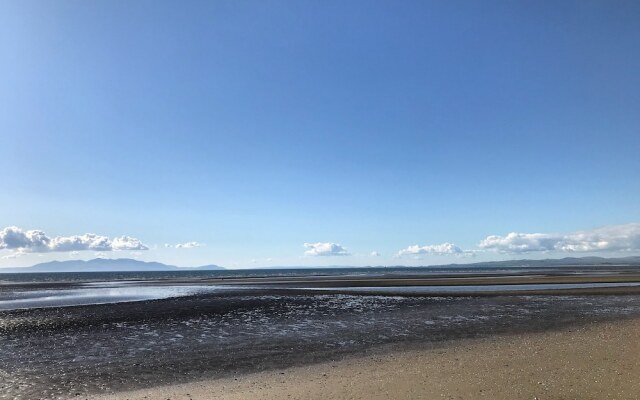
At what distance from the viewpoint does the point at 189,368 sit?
15.7 meters

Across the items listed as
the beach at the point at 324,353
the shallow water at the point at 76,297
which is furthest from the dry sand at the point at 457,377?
the shallow water at the point at 76,297

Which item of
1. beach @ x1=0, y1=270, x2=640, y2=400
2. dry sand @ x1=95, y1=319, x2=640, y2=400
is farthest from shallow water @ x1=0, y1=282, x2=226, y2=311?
dry sand @ x1=95, y1=319, x2=640, y2=400

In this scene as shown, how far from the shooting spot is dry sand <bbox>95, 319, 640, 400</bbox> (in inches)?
440

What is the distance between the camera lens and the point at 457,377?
41.4ft

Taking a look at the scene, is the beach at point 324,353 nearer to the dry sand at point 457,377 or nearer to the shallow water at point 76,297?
the dry sand at point 457,377

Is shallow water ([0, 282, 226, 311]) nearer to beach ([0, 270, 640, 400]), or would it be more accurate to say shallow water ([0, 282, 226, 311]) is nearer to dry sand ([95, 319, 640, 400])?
beach ([0, 270, 640, 400])

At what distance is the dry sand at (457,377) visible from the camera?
36.7ft

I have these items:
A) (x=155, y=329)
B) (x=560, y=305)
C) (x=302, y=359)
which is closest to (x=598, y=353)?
(x=302, y=359)

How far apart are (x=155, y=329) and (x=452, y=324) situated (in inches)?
737

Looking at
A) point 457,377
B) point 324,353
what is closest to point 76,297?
point 324,353

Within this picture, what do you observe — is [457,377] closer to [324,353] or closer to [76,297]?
[324,353]

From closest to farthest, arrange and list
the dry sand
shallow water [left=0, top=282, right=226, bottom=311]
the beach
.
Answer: the dry sand, the beach, shallow water [left=0, top=282, right=226, bottom=311]

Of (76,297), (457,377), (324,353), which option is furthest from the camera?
(76,297)

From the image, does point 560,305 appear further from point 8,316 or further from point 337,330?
point 8,316
